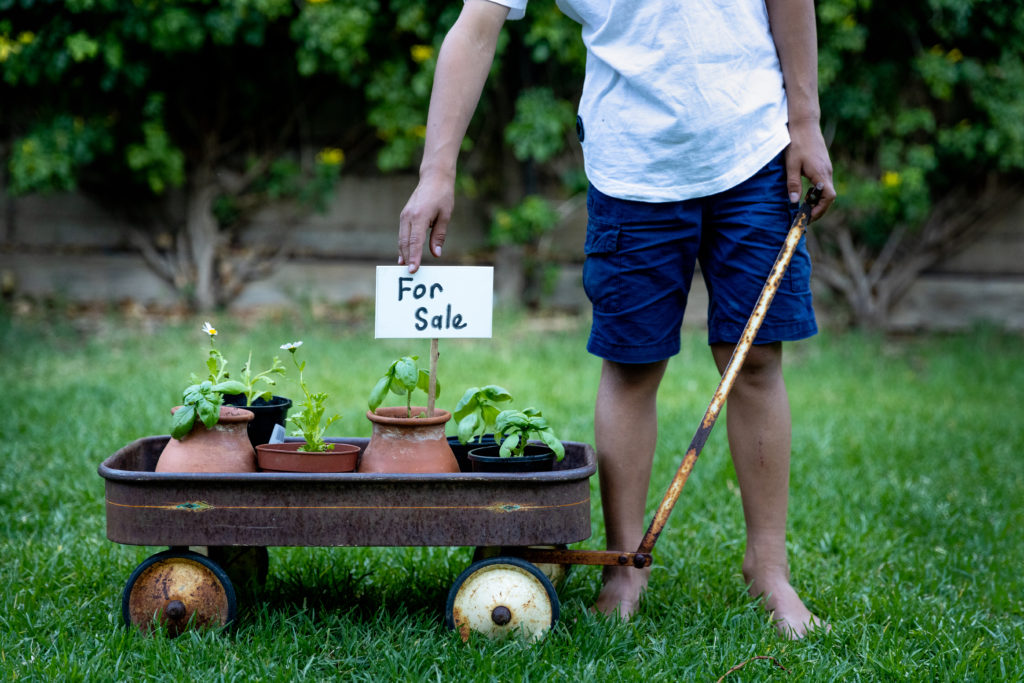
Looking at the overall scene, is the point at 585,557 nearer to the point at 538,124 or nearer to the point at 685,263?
the point at 685,263

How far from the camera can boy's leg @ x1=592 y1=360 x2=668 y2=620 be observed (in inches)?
83.1

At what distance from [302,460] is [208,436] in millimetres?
191

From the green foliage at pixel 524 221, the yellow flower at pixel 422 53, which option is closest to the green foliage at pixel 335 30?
the yellow flower at pixel 422 53

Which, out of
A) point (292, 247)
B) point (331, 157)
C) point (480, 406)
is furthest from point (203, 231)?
point (480, 406)

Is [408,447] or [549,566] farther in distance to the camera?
[549,566]

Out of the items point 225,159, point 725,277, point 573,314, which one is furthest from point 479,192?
point 725,277

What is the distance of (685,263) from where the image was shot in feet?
Result: 6.71

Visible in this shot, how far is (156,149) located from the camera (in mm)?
5531

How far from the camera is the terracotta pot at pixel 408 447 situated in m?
1.91

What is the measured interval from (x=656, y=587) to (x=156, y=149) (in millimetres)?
4387

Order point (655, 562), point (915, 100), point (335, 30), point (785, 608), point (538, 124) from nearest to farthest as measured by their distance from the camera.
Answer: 1. point (785, 608)
2. point (655, 562)
3. point (335, 30)
4. point (538, 124)
5. point (915, 100)

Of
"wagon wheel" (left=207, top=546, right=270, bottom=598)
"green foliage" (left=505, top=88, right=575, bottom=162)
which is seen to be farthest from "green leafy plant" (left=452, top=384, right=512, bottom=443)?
"green foliage" (left=505, top=88, right=575, bottom=162)

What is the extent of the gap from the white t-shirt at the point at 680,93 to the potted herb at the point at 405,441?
0.58 metres

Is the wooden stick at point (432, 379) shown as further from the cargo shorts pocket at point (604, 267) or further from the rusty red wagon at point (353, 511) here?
the cargo shorts pocket at point (604, 267)
